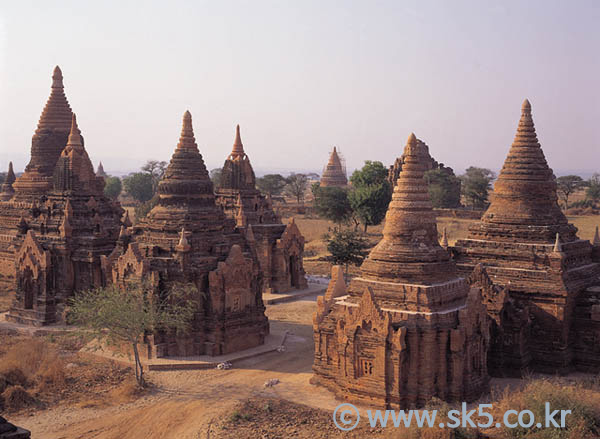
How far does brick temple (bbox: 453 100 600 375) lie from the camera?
23.4 metres

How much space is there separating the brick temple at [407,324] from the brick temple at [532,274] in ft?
6.28

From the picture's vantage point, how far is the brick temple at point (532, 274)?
23.4m

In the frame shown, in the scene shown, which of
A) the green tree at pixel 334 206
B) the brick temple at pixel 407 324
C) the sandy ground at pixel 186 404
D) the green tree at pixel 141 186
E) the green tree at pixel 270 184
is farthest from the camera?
the green tree at pixel 270 184

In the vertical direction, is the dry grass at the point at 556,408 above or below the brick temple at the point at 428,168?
below

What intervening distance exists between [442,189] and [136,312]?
198 ft

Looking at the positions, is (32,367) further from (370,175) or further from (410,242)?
(370,175)

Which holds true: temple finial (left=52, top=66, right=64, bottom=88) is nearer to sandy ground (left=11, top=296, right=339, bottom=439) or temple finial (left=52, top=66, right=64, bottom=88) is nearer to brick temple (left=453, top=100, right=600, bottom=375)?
sandy ground (left=11, top=296, right=339, bottom=439)

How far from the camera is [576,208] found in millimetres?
87312

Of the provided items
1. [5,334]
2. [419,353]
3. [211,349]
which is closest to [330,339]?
[419,353]

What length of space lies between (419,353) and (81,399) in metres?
10.7

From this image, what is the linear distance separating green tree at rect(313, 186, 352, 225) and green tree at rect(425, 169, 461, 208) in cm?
1199

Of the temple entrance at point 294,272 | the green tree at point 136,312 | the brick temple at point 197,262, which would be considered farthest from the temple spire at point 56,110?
the green tree at point 136,312

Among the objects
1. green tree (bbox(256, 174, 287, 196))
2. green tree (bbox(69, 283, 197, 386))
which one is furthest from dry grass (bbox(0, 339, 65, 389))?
green tree (bbox(256, 174, 287, 196))

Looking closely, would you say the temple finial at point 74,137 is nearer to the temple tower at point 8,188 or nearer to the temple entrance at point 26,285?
the temple entrance at point 26,285
